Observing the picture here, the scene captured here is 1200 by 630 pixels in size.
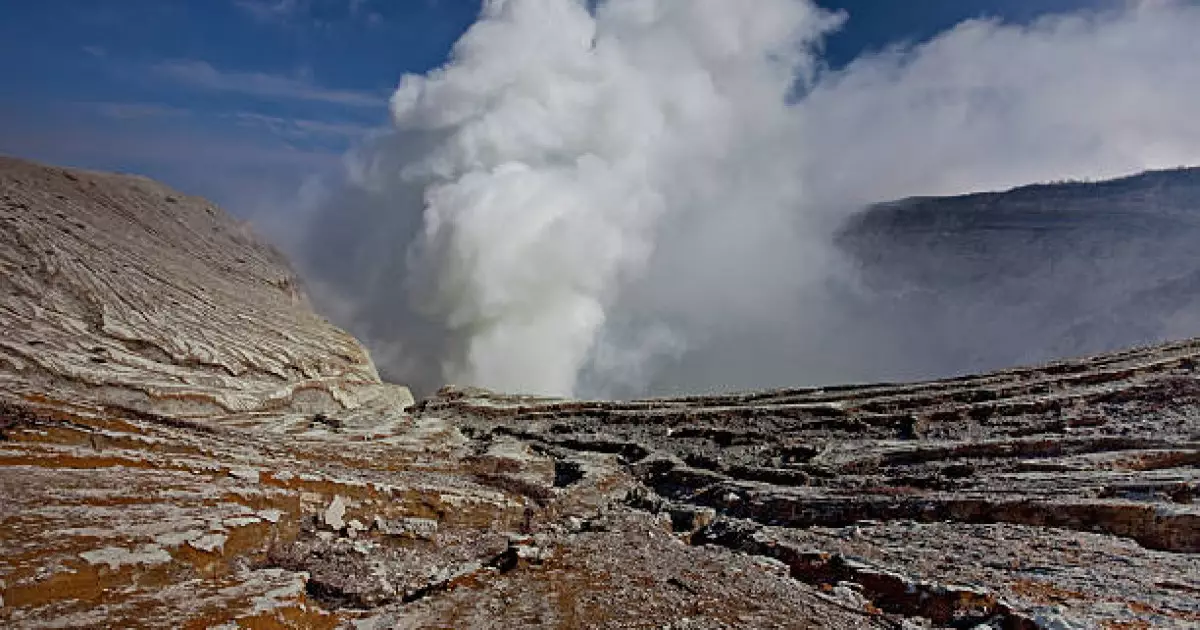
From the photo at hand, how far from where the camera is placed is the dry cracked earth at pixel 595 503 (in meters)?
14.8

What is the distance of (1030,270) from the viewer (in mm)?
148500

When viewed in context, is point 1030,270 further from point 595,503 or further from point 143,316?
point 143,316

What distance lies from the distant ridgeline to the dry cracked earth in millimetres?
93904

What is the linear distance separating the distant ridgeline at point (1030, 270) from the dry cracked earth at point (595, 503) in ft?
308

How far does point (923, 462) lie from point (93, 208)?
8892 cm

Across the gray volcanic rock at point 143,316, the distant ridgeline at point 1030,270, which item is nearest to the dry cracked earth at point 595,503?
the gray volcanic rock at point 143,316

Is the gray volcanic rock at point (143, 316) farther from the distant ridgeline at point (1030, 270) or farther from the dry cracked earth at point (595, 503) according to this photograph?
the distant ridgeline at point (1030, 270)

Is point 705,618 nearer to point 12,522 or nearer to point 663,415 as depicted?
point 12,522

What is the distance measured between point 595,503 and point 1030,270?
14713 centimetres

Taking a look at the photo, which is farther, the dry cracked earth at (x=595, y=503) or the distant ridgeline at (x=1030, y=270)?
the distant ridgeline at (x=1030, y=270)

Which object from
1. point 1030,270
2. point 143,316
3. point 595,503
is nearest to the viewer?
point 595,503

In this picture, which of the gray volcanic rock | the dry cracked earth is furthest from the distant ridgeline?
the gray volcanic rock

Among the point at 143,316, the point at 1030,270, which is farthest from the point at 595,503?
the point at 1030,270

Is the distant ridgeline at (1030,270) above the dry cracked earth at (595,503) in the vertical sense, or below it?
above
